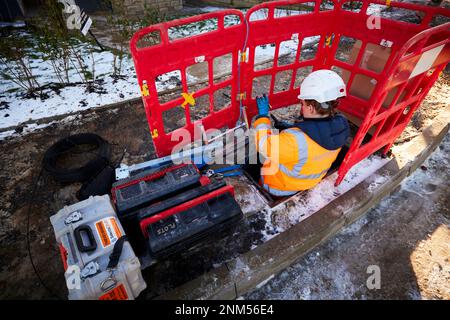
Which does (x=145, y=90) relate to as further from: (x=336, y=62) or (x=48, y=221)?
(x=336, y=62)

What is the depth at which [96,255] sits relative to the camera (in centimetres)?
195

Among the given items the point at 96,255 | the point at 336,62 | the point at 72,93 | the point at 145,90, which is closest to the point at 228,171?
the point at 145,90

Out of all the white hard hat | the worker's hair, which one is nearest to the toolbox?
the worker's hair

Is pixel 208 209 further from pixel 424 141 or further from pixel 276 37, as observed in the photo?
pixel 424 141

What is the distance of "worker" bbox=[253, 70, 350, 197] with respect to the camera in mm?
2262

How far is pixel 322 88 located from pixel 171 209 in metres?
1.87

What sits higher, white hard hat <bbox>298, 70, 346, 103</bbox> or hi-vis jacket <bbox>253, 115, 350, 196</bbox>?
white hard hat <bbox>298, 70, 346, 103</bbox>

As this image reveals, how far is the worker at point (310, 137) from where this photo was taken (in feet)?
7.42

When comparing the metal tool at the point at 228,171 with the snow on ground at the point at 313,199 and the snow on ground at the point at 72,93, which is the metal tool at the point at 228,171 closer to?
the snow on ground at the point at 313,199

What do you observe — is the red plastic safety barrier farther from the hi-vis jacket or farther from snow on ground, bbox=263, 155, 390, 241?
the hi-vis jacket

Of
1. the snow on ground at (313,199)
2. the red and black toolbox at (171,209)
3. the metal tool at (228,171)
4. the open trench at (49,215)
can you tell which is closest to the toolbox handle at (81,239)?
the red and black toolbox at (171,209)

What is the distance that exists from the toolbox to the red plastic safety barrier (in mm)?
1195

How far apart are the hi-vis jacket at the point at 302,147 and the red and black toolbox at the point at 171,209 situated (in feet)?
1.95

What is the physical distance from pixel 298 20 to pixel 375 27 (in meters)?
1.04
